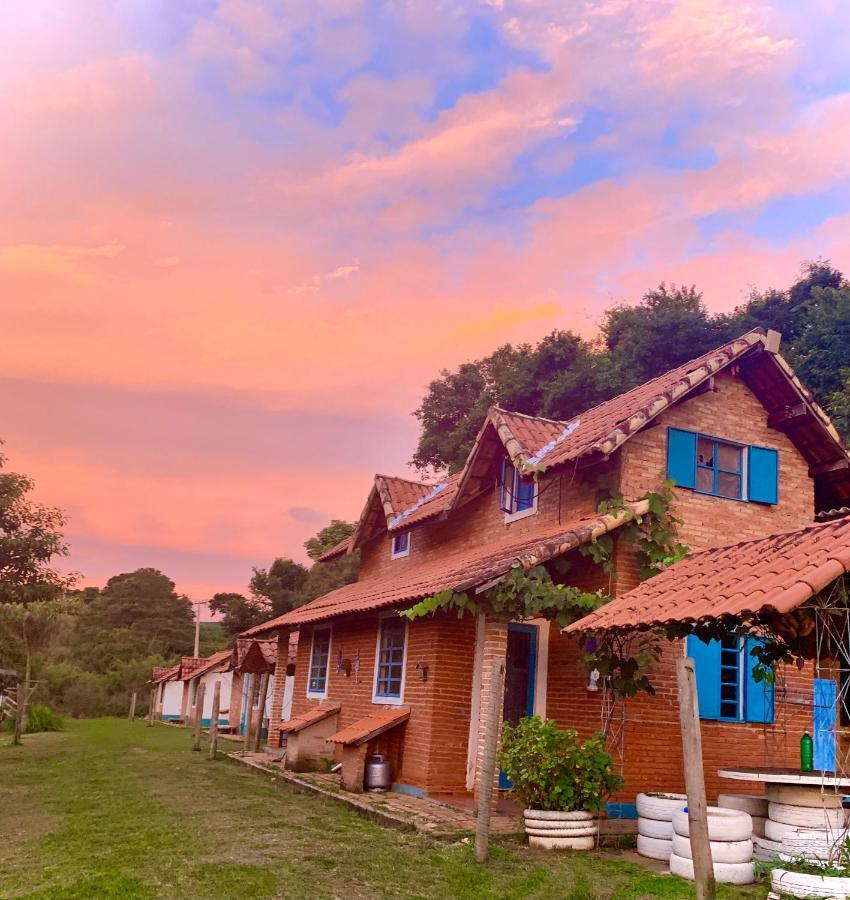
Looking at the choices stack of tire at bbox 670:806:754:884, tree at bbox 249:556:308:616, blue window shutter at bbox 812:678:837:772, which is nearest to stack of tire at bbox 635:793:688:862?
stack of tire at bbox 670:806:754:884

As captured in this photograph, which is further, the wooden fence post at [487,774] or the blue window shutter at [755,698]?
the blue window shutter at [755,698]

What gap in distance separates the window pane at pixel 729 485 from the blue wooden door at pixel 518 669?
369 centimetres

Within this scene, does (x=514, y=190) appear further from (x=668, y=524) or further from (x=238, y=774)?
(x=238, y=774)

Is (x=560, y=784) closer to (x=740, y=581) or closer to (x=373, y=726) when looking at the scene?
(x=740, y=581)

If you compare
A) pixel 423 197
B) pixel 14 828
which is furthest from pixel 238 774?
pixel 423 197

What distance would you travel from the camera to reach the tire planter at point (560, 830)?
974cm

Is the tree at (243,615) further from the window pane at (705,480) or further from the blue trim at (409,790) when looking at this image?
the window pane at (705,480)

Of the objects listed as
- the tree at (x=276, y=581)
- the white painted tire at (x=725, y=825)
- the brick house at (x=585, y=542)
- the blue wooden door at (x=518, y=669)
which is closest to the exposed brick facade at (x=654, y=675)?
the brick house at (x=585, y=542)

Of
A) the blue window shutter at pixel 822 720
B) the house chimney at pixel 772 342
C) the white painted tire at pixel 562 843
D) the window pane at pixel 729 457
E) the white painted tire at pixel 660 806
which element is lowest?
the white painted tire at pixel 562 843

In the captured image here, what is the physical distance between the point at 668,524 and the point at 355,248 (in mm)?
7183

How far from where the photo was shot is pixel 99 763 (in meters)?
19.3

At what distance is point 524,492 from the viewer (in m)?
15.3

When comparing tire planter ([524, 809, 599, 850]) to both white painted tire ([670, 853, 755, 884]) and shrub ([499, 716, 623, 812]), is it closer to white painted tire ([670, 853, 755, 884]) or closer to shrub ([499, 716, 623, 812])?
shrub ([499, 716, 623, 812])

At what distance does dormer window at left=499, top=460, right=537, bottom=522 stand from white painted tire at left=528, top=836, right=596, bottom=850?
5970mm
